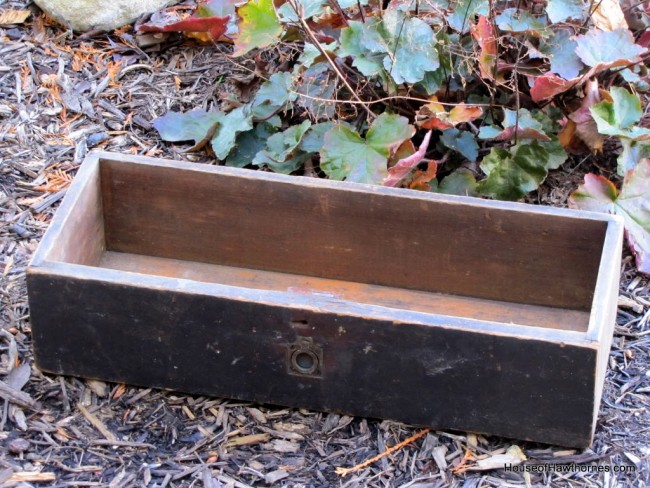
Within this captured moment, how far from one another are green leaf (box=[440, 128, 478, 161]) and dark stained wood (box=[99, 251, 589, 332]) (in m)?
0.47

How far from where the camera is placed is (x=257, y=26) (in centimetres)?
277

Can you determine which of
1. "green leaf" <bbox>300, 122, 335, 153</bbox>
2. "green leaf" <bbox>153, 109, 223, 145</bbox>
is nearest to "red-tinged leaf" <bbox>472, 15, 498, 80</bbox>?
"green leaf" <bbox>300, 122, 335, 153</bbox>

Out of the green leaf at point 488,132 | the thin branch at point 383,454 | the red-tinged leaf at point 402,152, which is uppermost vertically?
the green leaf at point 488,132

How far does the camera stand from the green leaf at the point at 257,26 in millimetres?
2740

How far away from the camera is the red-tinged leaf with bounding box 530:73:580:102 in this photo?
2742mm

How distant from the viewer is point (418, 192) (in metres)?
2.47

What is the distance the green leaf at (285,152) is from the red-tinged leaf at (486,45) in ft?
1.68

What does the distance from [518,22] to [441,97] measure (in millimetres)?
297

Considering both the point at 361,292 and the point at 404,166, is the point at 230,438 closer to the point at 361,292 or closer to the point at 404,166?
the point at 361,292

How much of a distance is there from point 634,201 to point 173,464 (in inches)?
56.2

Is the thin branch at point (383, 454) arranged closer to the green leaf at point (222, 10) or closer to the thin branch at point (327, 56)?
the thin branch at point (327, 56)

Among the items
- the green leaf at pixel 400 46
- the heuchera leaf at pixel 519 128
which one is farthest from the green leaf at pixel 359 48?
the heuchera leaf at pixel 519 128

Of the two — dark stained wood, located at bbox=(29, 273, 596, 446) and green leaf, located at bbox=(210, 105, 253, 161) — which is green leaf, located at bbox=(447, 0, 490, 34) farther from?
dark stained wood, located at bbox=(29, 273, 596, 446)

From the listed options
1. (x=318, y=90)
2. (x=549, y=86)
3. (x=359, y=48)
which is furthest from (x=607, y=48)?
(x=318, y=90)
